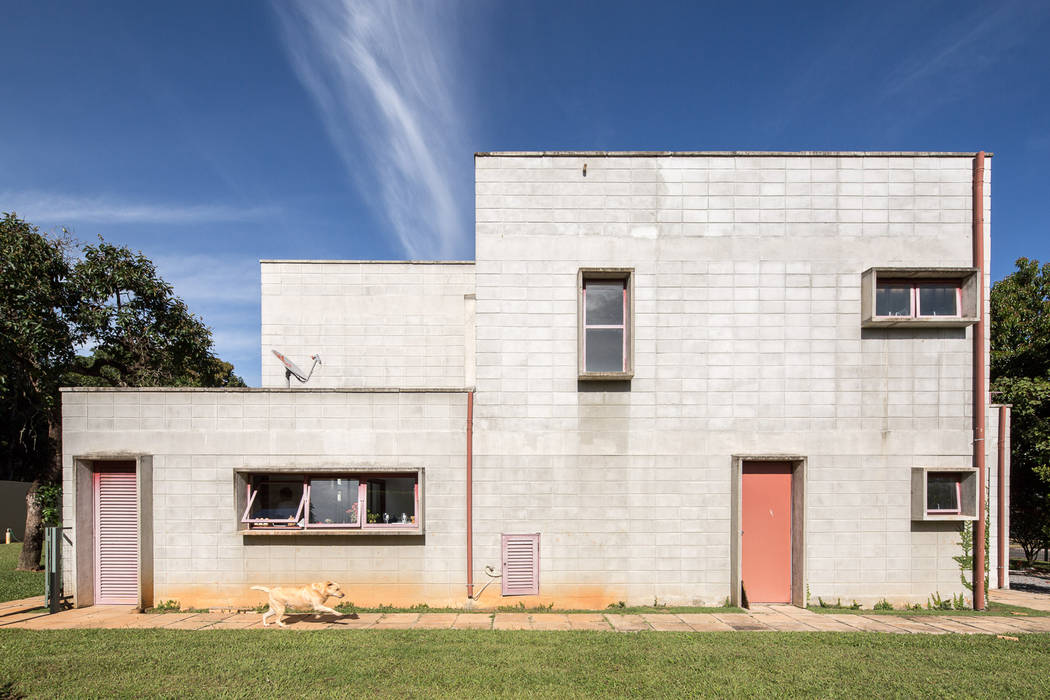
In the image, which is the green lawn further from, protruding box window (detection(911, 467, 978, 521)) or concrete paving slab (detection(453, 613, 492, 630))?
protruding box window (detection(911, 467, 978, 521))

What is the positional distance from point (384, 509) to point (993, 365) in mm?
20344

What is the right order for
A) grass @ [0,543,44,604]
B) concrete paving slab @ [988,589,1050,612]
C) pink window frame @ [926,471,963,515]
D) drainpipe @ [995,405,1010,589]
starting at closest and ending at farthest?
pink window frame @ [926,471,963,515] → concrete paving slab @ [988,589,1050,612] → grass @ [0,543,44,604] → drainpipe @ [995,405,1010,589]

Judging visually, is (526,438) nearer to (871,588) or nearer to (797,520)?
(797,520)

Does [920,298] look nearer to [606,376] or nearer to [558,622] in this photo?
[606,376]

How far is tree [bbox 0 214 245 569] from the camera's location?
11695 millimetres

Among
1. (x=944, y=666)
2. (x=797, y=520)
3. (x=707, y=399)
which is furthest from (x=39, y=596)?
(x=944, y=666)

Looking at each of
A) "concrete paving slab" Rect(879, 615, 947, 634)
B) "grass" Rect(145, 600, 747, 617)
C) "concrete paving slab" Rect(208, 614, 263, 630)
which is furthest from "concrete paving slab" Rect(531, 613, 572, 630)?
"concrete paving slab" Rect(879, 615, 947, 634)

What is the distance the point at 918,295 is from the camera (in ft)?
27.8

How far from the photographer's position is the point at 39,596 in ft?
29.5

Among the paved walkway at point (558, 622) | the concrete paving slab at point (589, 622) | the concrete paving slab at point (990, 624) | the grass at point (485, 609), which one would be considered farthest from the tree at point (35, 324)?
the concrete paving slab at point (990, 624)

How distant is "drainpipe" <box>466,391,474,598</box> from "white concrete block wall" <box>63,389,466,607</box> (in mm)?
110

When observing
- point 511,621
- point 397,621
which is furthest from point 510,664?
point 397,621

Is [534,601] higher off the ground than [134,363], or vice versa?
[134,363]

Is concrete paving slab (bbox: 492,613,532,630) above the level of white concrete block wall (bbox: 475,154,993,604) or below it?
below
